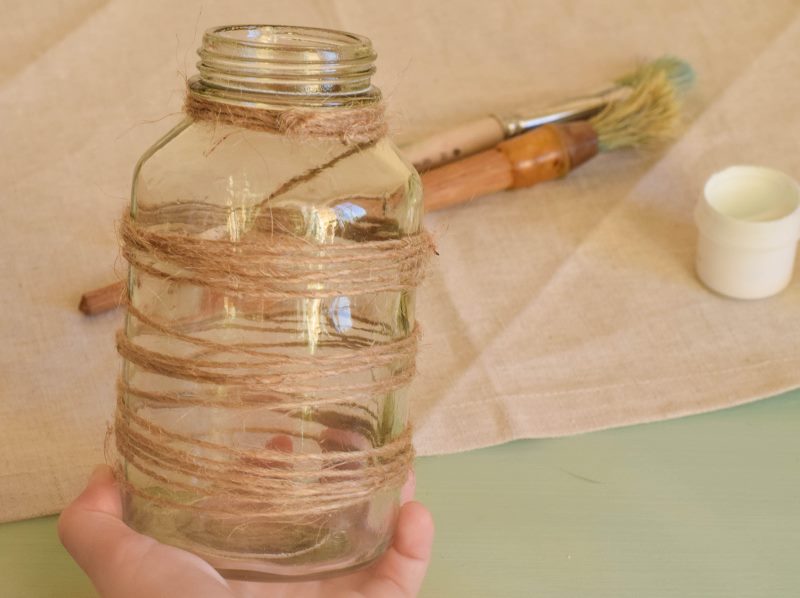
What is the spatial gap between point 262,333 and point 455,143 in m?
0.59

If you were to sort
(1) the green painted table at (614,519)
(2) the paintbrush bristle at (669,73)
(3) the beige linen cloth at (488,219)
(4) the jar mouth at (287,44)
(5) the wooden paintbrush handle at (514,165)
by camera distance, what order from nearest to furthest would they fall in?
(4) the jar mouth at (287,44)
(1) the green painted table at (614,519)
(3) the beige linen cloth at (488,219)
(5) the wooden paintbrush handle at (514,165)
(2) the paintbrush bristle at (669,73)

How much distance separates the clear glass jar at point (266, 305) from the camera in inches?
22.6

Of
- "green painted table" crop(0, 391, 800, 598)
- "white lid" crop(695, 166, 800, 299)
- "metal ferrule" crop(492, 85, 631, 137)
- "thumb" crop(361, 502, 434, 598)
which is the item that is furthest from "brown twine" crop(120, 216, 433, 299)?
"metal ferrule" crop(492, 85, 631, 137)

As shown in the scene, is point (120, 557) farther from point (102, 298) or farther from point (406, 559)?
point (102, 298)

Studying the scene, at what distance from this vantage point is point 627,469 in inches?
33.5

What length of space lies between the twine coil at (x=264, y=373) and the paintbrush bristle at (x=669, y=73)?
68 centimetres

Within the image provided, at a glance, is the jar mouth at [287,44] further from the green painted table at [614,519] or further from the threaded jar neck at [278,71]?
the green painted table at [614,519]

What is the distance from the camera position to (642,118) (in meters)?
1.19

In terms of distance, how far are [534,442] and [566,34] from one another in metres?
0.65

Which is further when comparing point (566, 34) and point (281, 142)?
point (566, 34)

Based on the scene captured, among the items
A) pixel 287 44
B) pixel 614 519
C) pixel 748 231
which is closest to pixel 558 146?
pixel 748 231

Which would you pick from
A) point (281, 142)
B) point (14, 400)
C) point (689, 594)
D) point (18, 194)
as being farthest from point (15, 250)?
point (689, 594)

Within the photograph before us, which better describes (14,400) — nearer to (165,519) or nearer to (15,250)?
(15,250)

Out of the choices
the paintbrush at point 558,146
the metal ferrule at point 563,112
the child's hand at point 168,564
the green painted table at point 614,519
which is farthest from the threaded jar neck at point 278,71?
the metal ferrule at point 563,112
